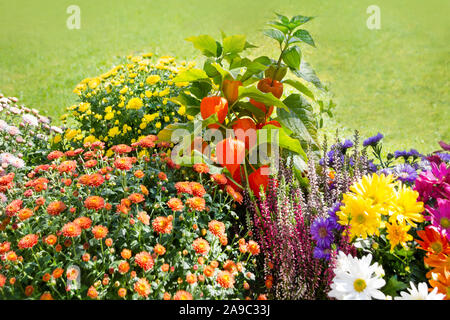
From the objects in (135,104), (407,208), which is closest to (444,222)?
(407,208)

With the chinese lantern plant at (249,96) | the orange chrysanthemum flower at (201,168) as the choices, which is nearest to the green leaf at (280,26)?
the chinese lantern plant at (249,96)

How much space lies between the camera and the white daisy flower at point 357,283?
5.01 ft

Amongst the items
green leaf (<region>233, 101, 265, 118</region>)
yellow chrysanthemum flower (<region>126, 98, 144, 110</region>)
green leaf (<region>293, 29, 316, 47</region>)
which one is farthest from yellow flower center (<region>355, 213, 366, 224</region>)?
yellow chrysanthemum flower (<region>126, 98, 144, 110</region>)

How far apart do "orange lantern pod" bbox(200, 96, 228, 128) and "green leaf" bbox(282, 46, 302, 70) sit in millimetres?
484

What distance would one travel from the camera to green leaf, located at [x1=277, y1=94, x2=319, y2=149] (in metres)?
2.53

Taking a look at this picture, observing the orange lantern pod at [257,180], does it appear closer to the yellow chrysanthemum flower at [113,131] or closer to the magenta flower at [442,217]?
the magenta flower at [442,217]

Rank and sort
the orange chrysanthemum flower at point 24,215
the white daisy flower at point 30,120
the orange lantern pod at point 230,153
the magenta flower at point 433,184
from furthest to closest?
the white daisy flower at point 30,120, the orange lantern pod at point 230,153, the magenta flower at point 433,184, the orange chrysanthemum flower at point 24,215

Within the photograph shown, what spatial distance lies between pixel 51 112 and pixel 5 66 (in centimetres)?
321

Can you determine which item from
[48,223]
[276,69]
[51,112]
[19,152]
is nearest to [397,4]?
[51,112]

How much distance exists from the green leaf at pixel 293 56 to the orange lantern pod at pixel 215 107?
19.1 inches

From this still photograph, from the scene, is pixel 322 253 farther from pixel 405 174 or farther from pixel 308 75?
pixel 308 75

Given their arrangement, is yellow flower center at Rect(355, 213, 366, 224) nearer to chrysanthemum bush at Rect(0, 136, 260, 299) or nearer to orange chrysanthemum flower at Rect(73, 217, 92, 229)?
chrysanthemum bush at Rect(0, 136, 260, 299)

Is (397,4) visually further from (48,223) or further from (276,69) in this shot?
(48,223)

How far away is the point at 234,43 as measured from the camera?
243cm
